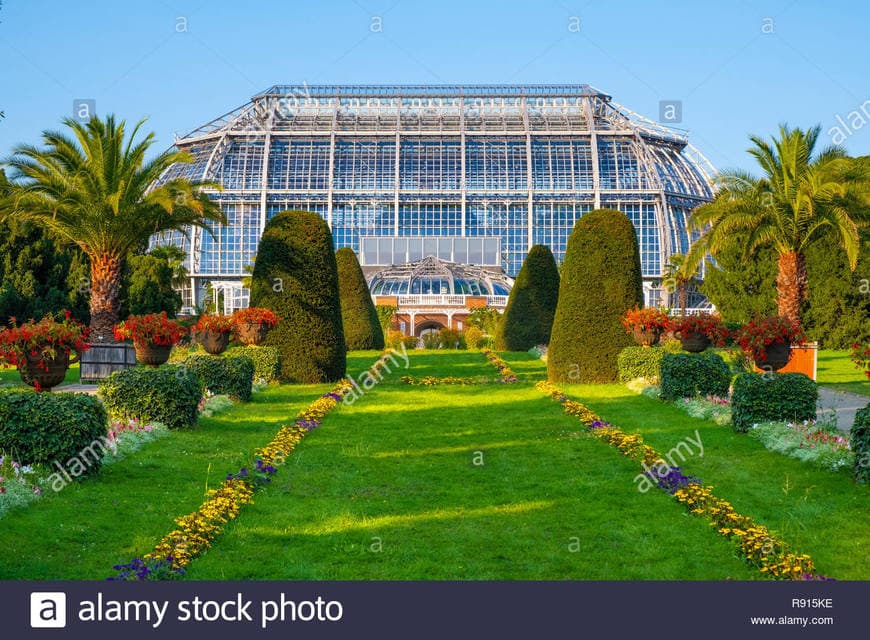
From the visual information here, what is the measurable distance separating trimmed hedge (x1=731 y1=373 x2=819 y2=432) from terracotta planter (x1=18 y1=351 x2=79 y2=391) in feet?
27.9

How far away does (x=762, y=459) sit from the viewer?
10.3 meters

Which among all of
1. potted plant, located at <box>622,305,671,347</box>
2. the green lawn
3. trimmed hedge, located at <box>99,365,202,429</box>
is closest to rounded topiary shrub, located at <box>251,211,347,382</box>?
potted plant, located at <box>622,305,671,347</box>

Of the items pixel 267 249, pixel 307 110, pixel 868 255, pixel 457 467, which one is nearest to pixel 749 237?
pixel 868 255

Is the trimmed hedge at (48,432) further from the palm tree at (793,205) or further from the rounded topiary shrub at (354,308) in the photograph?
the rounded topiary shrub at (354,308)

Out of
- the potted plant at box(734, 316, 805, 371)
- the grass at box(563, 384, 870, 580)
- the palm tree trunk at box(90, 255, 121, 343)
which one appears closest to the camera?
the grass at box(563, 384, 870, 580)

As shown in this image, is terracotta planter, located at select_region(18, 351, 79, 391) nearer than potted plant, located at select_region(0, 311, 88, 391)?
No

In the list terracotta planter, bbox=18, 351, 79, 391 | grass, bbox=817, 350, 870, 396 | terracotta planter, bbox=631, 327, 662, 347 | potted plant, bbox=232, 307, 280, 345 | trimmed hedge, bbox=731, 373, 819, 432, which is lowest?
grass, bbox=817, 350, 870, 396

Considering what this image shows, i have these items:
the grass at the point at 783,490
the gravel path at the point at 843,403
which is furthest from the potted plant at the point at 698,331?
the grass at the point at 783,490

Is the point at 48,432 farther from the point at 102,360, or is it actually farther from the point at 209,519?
the point at 102,360

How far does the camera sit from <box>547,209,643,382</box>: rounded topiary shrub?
19422 millimetres

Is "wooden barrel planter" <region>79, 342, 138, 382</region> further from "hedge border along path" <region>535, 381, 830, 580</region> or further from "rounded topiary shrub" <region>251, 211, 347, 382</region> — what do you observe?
"hedge border along path" <region>535, 381, 830, 580</region>

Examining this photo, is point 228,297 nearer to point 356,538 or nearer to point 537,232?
point 537,232

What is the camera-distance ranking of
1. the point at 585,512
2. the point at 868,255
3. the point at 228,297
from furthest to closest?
the point at 228,297 → the point at 868,255 → the point at 585,512

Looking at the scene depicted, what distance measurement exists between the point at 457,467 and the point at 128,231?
55.0 feet
